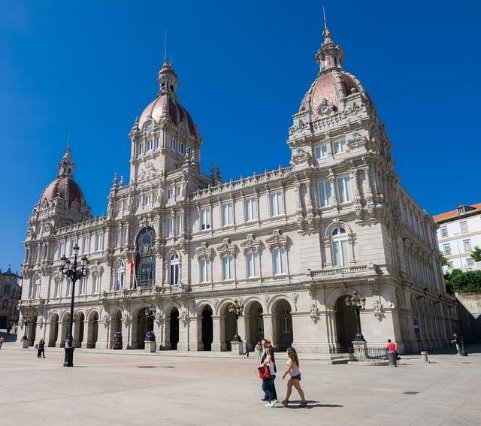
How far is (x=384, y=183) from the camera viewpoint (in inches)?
1542

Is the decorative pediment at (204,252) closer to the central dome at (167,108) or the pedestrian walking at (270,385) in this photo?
the central dome at (167,108)

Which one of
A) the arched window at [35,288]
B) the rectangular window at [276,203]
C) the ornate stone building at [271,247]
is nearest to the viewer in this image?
the ornate stone building at [271,247]

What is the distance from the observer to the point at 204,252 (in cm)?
4597

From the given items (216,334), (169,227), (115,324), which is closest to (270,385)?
(216,334)

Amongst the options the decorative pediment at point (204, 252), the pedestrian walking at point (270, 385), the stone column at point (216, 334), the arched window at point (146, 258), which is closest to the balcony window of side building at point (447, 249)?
the decorative pediment at point (204, 252)

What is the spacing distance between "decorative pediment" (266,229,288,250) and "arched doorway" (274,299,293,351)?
18.1ft

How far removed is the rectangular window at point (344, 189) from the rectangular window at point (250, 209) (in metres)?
9.51

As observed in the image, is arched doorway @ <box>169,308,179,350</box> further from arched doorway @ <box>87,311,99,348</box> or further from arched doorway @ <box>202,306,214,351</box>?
arched doorway @ <box>87,311,99,348</box>

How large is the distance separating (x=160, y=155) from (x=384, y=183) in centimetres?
2911

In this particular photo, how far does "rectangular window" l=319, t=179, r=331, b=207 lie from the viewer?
1543 inches

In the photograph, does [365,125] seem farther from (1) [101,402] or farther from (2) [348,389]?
(1) [101,402]

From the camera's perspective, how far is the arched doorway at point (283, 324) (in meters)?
41.2

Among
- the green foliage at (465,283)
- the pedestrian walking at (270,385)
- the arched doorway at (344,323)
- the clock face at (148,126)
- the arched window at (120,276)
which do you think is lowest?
the pedestrian walking at (270,385)

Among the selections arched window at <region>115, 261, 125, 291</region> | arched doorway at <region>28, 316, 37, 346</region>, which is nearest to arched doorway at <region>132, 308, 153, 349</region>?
arched window at <region>115, 261, 125, 291</region>
